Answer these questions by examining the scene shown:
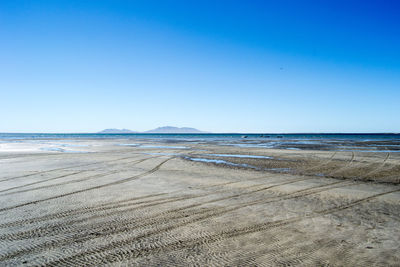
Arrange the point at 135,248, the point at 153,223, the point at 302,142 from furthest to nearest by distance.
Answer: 1. the point at 302,142
2. the point at 153,223
3. the point at 135,248

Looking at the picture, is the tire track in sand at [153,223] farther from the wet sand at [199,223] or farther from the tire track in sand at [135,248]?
the tire track in sand at [135,248]

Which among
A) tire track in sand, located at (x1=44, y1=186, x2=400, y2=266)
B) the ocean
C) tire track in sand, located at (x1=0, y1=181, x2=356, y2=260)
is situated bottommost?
tire track in sand, located at (x1=44, y1=186, x2=400, y2=266)

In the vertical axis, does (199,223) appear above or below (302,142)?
below

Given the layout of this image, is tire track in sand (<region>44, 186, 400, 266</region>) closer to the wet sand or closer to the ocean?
the wet sand

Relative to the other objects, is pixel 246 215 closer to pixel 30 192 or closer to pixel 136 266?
pixel 136 266

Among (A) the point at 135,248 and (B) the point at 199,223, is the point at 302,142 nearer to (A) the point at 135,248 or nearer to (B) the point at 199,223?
(B) the point at 199,223

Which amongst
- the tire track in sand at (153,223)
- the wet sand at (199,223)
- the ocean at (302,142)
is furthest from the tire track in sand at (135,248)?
the ocean at (302,142)

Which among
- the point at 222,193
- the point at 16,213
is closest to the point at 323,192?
the point at 222,193

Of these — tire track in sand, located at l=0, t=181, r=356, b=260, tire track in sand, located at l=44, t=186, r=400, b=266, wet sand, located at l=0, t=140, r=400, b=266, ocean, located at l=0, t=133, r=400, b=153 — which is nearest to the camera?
tire track in sand, located at l=44, t=186, r=400, b=266

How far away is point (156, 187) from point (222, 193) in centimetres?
275

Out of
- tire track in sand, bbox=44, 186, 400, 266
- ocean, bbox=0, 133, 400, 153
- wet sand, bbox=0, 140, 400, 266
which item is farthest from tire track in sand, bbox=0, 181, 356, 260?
ocean, bbox=0, 133, 400, 153

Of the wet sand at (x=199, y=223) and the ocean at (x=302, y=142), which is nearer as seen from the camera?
the wet sand at (x=199, y=223)

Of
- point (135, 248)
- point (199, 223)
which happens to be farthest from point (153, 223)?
point (135, 248)

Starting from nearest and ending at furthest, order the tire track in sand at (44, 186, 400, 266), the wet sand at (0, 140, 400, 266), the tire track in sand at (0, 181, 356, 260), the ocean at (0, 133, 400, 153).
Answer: the tire track in sand at (44, 186, 400, 266)
the wet sand at (0, 140, 400, 266)
the tire track in sand at (0, 181, 356, 260)
the ocean at (0, 133, 400, 153)
